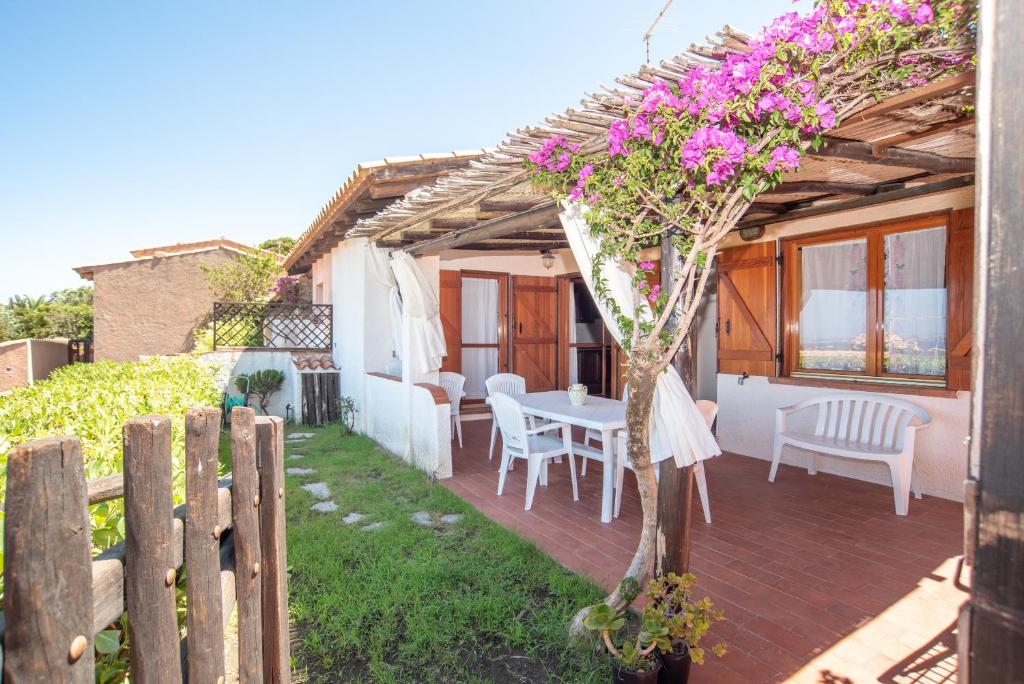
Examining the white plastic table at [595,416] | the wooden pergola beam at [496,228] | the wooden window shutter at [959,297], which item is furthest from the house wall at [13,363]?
the wooden window shutter at [959,297]

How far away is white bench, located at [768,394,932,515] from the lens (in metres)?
4.26

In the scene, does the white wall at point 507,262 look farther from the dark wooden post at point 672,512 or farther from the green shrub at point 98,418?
the dark wooden post at point 672,512

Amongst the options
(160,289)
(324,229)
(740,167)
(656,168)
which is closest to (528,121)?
(656,168)

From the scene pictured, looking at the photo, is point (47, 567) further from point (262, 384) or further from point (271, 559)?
point (262, 384)

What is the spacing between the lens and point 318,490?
4977 mm

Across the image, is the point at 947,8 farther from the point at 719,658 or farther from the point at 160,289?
the point at 160,289

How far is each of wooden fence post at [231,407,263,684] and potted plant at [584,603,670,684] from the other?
48.4 inches

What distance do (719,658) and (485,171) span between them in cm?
297

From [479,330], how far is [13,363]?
11125 millimetres

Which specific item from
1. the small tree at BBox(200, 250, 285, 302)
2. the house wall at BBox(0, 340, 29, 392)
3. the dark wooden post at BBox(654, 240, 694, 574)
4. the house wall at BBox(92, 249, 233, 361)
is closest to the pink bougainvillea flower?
the dark wooden post at BBox(654, 240, 694, 574)

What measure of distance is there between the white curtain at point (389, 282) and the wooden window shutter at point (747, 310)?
394 cm

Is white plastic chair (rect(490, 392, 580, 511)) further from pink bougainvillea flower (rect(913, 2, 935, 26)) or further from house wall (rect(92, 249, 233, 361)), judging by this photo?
house wall (rect(92, 249, 233, 361))

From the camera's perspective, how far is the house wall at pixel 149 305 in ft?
40.5

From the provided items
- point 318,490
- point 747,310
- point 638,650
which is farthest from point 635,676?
point 747,310
